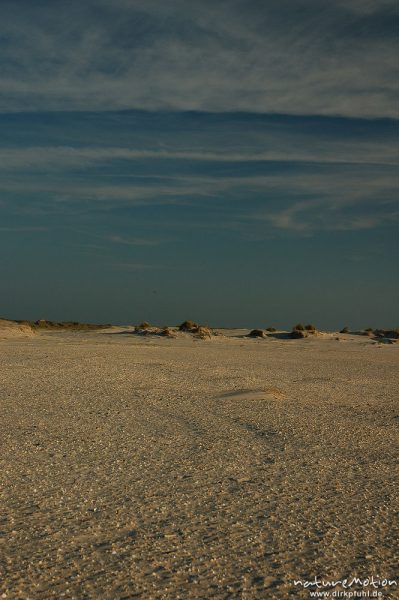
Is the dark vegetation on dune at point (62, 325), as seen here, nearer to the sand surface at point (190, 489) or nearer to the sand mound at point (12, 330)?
the sand mound at point (12, 330)

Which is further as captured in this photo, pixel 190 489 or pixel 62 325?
pixel 62 325

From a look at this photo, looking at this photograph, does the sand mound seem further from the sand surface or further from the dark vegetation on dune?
the sand surface

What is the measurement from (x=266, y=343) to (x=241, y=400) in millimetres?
14438

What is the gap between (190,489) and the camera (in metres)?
4.71

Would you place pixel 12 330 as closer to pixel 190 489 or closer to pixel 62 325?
pixel 62 325

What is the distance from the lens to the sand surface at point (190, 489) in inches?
132

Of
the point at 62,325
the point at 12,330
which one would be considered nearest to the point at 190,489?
the point at 12,330


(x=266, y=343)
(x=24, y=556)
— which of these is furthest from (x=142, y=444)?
(x=266, y=343)

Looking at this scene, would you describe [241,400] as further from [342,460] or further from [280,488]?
[280,488]

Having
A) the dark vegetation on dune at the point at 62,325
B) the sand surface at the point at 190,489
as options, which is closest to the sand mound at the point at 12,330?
Result: the dark vegetation on dune at the point at 62,325

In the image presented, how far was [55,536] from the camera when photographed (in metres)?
3.75

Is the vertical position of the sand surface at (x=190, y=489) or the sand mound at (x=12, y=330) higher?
the sand mound at (x=12, y=330)

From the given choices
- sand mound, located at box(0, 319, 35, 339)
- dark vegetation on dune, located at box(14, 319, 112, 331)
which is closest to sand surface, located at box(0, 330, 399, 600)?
sand mound, located at box(0, 319, 35, 339)

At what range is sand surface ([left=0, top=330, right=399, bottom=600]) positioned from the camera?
3.35 m
